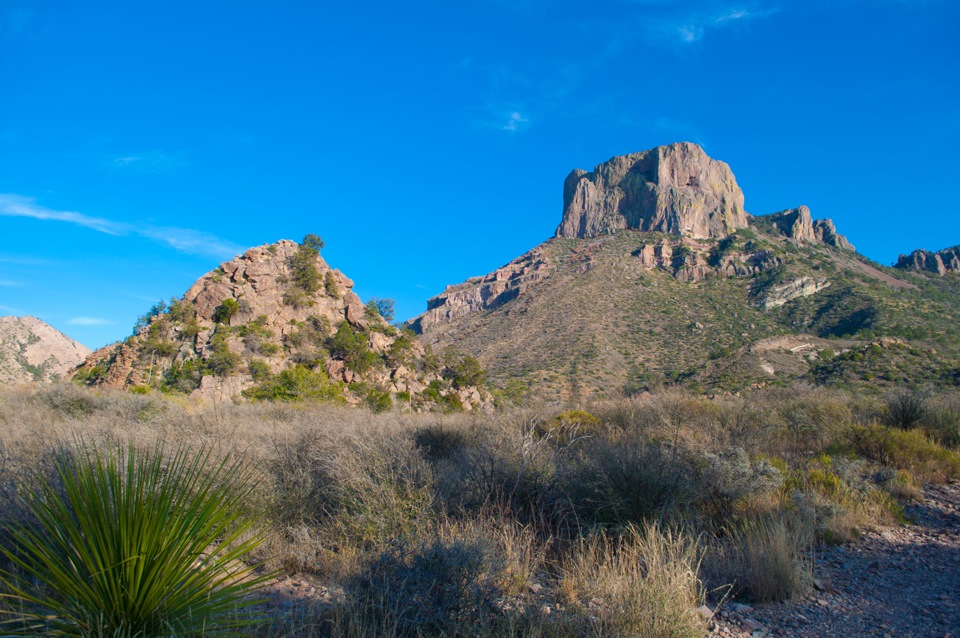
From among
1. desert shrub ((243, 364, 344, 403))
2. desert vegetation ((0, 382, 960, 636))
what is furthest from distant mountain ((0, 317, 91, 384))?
desert vegetation ((0, 382, 960, 636))

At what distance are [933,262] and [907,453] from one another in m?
93.6

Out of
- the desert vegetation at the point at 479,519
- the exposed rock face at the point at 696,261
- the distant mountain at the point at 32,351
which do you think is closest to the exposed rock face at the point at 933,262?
the exposed rock face at the point at 696,261

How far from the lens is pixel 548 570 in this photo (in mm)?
4902

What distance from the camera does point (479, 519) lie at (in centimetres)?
522

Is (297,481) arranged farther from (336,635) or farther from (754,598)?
(754,598)

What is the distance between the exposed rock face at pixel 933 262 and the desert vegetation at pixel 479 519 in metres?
87.6

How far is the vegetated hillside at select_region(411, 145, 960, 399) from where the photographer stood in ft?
105

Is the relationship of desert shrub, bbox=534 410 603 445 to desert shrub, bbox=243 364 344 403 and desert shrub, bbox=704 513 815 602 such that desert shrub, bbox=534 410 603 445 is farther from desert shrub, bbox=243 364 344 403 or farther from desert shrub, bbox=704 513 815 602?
desert shrub, bbox=243 364 344 403

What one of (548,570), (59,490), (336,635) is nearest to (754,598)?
(548,570)

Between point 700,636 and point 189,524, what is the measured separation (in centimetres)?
343

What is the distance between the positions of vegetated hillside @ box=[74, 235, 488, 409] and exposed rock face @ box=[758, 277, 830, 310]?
3870cm

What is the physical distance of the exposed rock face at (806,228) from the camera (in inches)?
3497

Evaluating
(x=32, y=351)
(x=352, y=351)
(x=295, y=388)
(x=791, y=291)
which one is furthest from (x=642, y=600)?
(x=791, y=291)

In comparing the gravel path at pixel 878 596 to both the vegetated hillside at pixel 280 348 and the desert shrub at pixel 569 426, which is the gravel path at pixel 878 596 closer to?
the desert shrub at pixel 569 426
